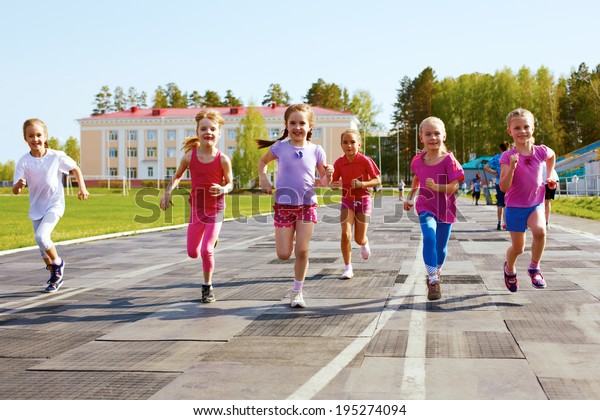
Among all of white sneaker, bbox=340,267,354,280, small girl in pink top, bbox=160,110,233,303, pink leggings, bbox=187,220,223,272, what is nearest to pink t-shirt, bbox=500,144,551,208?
white sneaker, bbox=340,267,354,280

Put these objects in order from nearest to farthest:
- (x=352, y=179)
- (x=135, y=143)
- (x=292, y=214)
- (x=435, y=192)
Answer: (x=292, y=214)
(x=435, y=192)
(x=352, y=179)
(x=135, y=143)

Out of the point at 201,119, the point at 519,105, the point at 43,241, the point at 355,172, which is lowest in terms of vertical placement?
A: the point at 43,241

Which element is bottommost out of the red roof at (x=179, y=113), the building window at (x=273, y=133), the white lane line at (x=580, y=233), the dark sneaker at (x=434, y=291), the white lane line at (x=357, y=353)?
the white lane line at (x=357, y=353)

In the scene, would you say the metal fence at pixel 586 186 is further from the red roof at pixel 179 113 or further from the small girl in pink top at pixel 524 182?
the red roof at pixel 179 113

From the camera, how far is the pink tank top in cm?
694

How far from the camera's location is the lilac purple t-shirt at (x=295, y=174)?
6508 mm

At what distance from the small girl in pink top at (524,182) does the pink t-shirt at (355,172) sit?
2012 millimetres

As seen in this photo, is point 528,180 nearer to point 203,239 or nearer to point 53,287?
point 203,239

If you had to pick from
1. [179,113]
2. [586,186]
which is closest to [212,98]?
[179,113]

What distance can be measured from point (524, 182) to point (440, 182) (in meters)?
0.77

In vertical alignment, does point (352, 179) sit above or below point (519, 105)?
below

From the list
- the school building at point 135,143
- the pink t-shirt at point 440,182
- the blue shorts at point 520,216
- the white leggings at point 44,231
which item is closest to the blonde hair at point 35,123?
the white leggings at point 44,231

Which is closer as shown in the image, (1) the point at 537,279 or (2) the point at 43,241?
(1) the point at 537,279

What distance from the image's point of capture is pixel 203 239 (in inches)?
277
